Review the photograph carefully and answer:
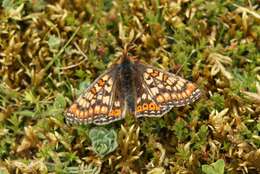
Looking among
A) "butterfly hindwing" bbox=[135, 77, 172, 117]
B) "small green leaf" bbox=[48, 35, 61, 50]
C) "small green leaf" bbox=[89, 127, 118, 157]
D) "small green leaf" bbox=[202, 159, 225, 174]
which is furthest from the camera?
"small green leaf" bbox=[48, 35, 61, 50]

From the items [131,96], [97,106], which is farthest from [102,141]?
[131,96]

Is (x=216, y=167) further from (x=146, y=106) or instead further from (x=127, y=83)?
(x=127, y=83)

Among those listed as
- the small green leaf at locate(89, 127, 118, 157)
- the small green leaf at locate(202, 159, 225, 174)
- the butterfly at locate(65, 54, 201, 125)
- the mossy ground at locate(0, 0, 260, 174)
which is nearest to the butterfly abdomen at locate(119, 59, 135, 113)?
the butterfly at locate(65, 54, 201, 125)

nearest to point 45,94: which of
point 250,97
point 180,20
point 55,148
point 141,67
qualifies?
point 55,148

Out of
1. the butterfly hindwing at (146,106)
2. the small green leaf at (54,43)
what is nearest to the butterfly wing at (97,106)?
the butterfly hindwing at (146,106)

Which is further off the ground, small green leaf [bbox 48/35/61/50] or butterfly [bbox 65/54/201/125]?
small green leaf [bbox 48/35/61/50]

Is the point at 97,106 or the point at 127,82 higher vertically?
the point at 127,82

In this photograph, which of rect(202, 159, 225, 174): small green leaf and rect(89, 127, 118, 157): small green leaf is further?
rect(89, 127, 118, 157): small green leaf

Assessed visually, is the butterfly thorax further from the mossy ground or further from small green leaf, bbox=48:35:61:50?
small green leaf, bbox=48:35:61:50
